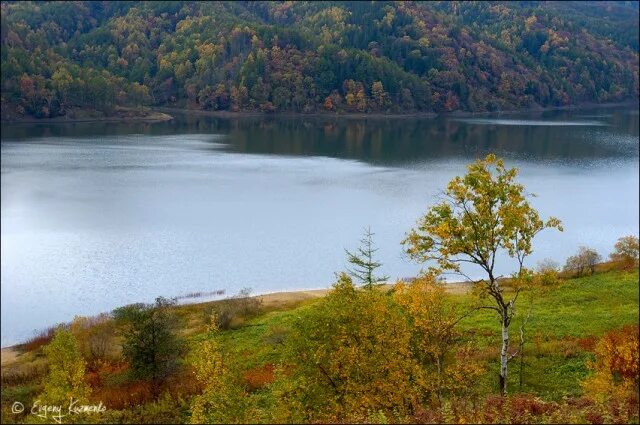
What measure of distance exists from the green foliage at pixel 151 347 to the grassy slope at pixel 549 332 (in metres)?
3.14

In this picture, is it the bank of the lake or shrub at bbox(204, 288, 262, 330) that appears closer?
shrub at bbox(204, 288, 262, 330)

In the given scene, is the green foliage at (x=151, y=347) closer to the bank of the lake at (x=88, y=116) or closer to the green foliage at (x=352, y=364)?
the green foliage at (x=352, y=364)

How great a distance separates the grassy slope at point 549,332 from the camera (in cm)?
2311

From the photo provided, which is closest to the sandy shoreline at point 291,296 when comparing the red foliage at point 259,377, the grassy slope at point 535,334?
the grassy slope at point 535,334

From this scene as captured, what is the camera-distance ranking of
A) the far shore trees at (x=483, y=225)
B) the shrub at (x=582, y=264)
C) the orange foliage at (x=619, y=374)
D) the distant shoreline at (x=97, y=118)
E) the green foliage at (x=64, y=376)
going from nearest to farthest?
the orange foliage at (x=619, y=374), the green foliage at (x=64, y=376), the far shore trees at (x=483, y=225), the shrub at (x=582, y=264), the distant shoreline at (x=97, y=118)

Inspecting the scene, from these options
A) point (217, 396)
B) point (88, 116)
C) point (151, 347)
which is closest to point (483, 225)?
point (217, 396)

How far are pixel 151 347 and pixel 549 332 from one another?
1769 centimetres

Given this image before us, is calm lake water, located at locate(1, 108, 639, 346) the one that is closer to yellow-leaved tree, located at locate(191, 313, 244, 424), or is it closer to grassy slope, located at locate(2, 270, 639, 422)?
grassy slope, located at locate(2, 270, 639, 422)

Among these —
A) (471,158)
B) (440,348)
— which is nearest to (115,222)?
(440,348)

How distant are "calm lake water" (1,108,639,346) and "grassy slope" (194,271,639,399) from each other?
6.16m

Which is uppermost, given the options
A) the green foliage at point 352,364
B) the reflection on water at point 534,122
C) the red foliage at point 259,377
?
the reflection on water at point 534,122

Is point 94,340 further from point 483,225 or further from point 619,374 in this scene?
point 619,374

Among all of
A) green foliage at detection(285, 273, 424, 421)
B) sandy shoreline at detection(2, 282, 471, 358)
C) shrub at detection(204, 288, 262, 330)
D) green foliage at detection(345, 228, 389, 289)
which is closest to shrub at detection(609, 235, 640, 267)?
sandy shoreline at detection(2, 282, 471, 358)

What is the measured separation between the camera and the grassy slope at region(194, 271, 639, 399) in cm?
2311
